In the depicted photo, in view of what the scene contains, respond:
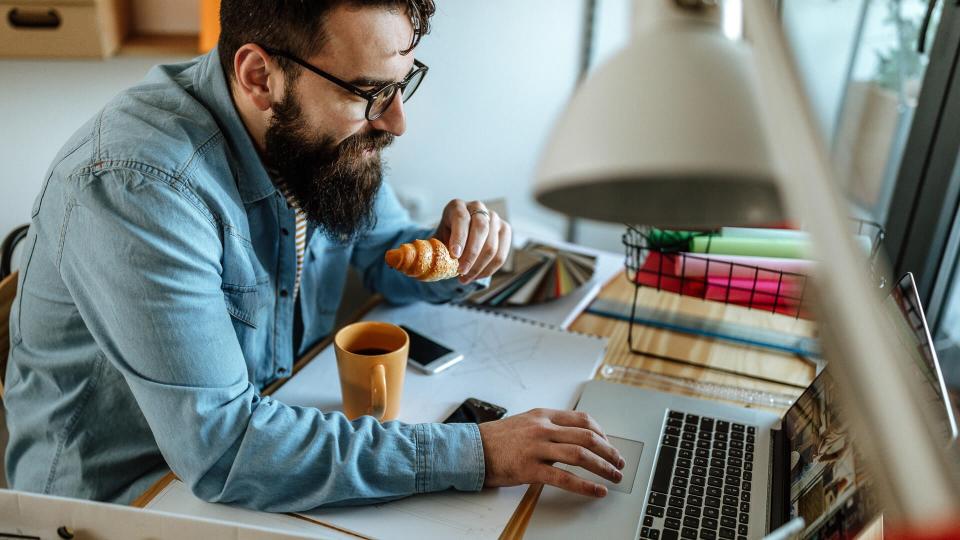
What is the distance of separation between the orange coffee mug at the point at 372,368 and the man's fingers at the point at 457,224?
20cm

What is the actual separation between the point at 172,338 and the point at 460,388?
0.42 m

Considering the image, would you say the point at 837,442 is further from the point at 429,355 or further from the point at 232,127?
the point at 232,127

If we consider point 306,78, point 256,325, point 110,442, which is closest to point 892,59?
point 306,78

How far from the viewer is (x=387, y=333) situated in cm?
102

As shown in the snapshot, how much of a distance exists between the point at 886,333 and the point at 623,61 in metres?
0.24

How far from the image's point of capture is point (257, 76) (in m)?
1.01

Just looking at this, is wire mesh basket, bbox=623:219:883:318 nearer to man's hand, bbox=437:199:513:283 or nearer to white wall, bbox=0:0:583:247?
man's hand, bbox=437:199:513:283

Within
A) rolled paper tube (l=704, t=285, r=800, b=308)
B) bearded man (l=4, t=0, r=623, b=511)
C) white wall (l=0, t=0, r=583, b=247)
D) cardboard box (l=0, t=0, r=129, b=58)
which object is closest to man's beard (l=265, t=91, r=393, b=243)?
bearded man (l=4, t=0, r=623, b=511)

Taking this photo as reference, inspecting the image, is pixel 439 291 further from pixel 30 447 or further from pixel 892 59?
pixel 892 59

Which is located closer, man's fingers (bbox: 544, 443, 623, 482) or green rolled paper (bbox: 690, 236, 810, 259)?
man's fingers (bbox: 544, 443, 623, 482)

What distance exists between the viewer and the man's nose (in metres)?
1.07

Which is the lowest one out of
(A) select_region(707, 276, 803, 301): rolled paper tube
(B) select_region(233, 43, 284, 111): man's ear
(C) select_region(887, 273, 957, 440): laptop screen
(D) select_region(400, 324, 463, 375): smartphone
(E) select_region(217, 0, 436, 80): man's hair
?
(D) select_region(400, 324, 463, 375): smartphone

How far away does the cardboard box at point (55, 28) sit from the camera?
5.12ft

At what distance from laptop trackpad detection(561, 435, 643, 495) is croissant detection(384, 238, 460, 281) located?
0.35m
